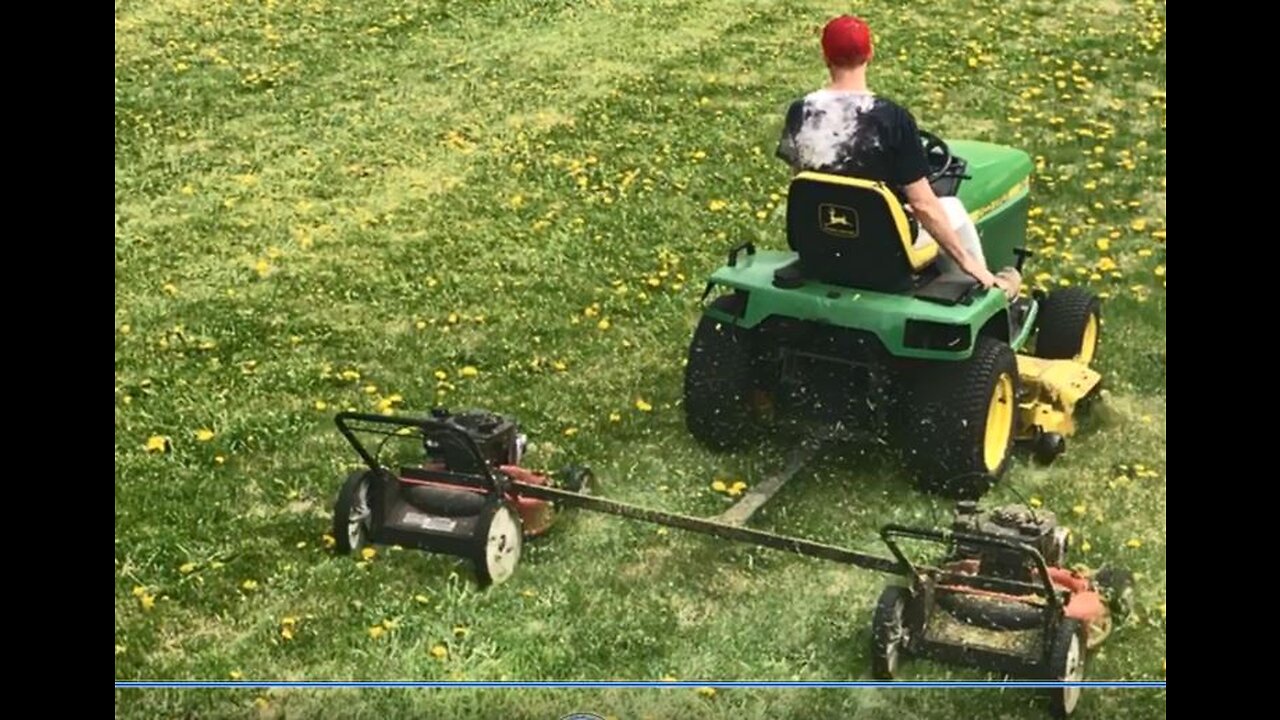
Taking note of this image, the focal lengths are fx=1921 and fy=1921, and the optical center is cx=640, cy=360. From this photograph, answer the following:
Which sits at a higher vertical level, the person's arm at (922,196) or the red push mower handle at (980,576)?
the person's arm at (922,196)

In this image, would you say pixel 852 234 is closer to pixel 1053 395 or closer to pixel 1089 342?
pixel 1053 395

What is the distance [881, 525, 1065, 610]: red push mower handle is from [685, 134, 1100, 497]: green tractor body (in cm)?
46

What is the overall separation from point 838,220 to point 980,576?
0.98 meters

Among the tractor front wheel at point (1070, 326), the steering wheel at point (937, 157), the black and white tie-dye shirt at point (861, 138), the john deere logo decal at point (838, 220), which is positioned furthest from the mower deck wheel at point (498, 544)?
the tractor front wheel at point (1070, 326)

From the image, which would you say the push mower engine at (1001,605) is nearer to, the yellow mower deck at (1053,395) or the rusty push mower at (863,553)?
the rusty push mower at (863,553)

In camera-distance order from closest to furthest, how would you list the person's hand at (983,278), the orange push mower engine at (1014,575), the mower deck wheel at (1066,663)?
the mower deck wheel at (1066,663) → the orange push mower engine at (1014,575) → the person's hand at (983,278)

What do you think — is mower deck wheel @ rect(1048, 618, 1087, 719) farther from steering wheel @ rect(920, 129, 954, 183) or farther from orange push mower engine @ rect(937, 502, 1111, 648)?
steering wheel @ rect(920, 129, 954, 183)

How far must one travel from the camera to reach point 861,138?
4836mm

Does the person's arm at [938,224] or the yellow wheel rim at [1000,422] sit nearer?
the person's arm at [938,224]

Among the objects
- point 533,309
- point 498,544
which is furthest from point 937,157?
point 498,544

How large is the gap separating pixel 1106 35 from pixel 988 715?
1.97 meters

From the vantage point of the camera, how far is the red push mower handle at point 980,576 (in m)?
4.32

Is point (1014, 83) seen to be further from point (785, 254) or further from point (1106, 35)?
point (785, 254)

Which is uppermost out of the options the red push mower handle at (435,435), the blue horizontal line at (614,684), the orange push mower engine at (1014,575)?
the red push mower handle at (435,435)
